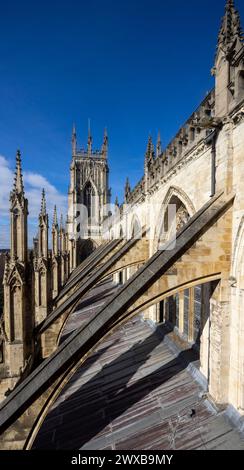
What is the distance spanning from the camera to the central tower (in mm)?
43281

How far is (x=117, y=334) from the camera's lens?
10219 mm

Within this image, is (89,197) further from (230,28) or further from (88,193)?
(230,28)

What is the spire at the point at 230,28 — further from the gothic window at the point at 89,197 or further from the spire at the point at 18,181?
the gothic window at the point at 89,197

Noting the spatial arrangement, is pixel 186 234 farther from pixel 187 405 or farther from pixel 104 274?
pixel 104 274

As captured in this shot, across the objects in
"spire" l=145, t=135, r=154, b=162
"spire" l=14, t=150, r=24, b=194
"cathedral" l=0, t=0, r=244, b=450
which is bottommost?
"cathedral" l=0, t=0, r=244, b=450

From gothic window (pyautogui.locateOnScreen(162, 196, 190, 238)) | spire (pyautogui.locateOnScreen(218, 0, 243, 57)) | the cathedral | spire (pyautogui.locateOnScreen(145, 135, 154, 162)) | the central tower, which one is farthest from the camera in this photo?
the central tower

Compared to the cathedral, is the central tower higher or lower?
higher

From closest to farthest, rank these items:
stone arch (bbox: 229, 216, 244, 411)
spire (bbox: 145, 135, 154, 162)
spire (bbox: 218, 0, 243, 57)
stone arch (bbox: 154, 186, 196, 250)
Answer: stone arch (bbox: 229, 216, 244, 411) → spire (bbox: 218, 0, 243, 57) → stone arch (bbox: 154, 186, 196, 250) → spire (bbox: 145, 135, 154, 162)

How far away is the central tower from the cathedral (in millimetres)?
34446

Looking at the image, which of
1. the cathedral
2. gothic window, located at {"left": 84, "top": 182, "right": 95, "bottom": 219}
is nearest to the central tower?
gothic window, located at {"left": 84, "top": 182, "right": 95, "bottom": 219}

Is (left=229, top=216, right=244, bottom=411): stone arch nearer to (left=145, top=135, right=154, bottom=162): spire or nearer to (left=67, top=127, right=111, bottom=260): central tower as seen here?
(left=145, top=135, right=154, bottom=162): spire

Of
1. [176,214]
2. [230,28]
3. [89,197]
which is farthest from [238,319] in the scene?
[89,197]

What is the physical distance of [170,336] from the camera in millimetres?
8734
